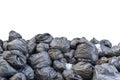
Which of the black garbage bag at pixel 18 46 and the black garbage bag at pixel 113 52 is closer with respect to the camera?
the black garbage bag at pixel 18 46

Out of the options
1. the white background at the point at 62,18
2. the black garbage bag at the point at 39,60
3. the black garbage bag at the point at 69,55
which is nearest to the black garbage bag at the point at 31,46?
the black garbage bag at the point at 39,60

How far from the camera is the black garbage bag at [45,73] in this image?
3570mm

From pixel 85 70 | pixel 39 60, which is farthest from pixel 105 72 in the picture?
pixel 39 60

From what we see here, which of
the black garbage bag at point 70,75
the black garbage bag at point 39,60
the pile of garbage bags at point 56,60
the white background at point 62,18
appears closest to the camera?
the pile of garbage bags at point 56,60

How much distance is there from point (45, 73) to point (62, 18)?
161 cm

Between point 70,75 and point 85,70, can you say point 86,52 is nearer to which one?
point 85,70

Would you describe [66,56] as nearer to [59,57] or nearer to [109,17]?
[59,57]

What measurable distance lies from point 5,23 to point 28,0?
0.64 m

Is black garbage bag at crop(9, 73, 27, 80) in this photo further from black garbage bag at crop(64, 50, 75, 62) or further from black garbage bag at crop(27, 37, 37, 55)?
black garbage bag at crop(64, 50, 75, 62)

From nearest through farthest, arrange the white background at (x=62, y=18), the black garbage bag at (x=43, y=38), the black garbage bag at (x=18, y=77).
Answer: the black garbage bag at (x=18, y=77) → the black garbage bag at (x=43, y=38) → the white background at (x=62, y=18)

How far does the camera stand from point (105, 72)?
3482 millimetres

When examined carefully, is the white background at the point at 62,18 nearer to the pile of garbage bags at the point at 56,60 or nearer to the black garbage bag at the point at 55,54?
the pile of garbage bags at the point at 56,60

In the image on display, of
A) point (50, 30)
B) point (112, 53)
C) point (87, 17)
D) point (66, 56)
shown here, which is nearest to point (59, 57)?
point (66, 56)

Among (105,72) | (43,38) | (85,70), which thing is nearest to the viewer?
(105,72)
